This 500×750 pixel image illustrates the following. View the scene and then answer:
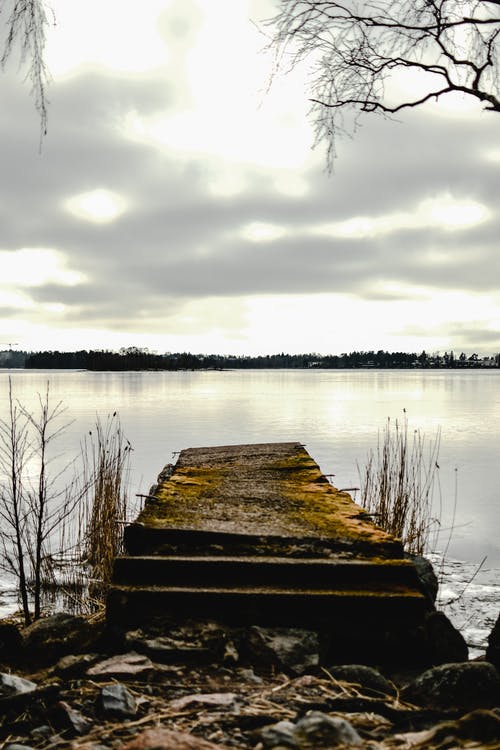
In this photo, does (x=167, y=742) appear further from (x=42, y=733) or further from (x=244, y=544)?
(x=244, y=544)

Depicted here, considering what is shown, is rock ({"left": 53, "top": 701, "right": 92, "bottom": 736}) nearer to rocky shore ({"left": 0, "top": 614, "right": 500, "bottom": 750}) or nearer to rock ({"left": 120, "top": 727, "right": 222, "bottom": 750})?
rocky shore ({"left": 0, "top": 614, "right": 500, "bottom": 750})

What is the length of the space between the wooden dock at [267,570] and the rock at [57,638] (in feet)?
1.15

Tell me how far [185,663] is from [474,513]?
8.46 metres

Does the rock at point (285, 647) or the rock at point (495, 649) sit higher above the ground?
the rock at point (285, 647)

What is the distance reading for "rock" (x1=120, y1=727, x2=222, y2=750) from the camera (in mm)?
1659

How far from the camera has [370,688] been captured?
2412mm

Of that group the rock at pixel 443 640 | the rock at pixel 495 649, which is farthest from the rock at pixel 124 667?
the rock at pixel 495 649

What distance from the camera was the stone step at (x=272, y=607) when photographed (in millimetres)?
2865

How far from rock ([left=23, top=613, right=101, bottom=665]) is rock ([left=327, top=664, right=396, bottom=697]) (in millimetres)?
1238

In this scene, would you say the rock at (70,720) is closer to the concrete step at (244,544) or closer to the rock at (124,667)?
the rock at (124,667)

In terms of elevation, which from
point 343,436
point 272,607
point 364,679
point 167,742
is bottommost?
point 343,436

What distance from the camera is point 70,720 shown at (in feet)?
6.89

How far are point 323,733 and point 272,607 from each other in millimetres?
1100

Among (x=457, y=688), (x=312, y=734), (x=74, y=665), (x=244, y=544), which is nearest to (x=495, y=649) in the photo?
(x=457, y=688)
